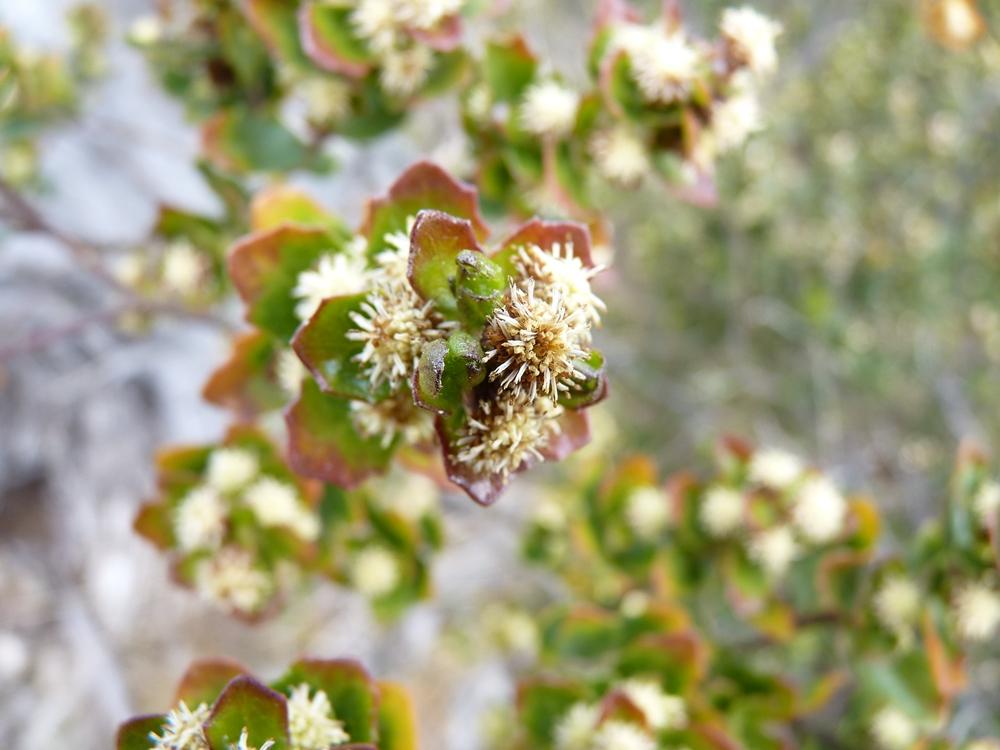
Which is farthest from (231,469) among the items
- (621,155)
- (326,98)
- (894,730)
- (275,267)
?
(894,730)

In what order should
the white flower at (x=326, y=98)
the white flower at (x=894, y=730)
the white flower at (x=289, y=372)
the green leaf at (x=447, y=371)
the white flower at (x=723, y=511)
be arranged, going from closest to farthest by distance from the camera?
1. the green leaf at (x=447, y=371)
2. the white flower at (x=289, y=372)
3. the white flower at (x=326, y=98)
4. the white flower at (x=723, y=511)
5. the white flower at (x=894, y=730)

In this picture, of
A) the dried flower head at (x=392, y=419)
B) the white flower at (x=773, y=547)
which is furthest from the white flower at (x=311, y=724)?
the white flower at (x=773, y=547)

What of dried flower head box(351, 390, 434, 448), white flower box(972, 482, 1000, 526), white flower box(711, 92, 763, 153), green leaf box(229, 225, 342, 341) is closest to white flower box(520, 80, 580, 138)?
white flower box(711, 92, 763, 153)

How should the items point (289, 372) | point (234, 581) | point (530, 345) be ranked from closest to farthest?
point (530, 345), point (289, 372), point (234, 581)

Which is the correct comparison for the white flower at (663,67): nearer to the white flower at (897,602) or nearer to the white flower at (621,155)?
the white flower at (621,155)

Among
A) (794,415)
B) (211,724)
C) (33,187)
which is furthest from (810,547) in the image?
(33,187)

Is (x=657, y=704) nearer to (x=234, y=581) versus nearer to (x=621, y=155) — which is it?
(x=234, y=581)

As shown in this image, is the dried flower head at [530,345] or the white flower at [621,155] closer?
the dried flower head at [530,345]
